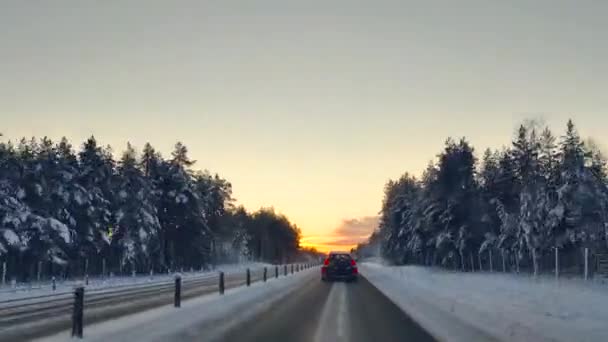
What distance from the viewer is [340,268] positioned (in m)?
37.2

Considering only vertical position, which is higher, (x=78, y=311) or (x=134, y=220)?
(x=134, y=220)

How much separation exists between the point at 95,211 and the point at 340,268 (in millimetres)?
26517

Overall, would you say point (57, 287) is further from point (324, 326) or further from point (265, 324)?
point (324, 326)

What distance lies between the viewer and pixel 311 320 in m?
14.6

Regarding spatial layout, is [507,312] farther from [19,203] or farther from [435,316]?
[19,203]

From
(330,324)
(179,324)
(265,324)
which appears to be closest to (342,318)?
(330,324)

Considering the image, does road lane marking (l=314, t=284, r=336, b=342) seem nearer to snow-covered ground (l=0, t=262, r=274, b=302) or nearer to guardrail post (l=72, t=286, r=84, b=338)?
guardrail post (l=72, t=286, r=84, b=338)

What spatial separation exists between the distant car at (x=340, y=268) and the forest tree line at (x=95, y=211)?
20202 mm

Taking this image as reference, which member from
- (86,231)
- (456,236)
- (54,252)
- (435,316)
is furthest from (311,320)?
(456,236)

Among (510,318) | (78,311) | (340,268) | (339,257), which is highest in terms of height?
(78,311)

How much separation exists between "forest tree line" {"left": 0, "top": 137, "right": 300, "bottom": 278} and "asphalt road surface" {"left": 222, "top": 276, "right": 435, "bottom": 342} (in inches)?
1165

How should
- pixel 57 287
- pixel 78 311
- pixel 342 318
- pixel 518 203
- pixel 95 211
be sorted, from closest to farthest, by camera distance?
1. pixel 78 311
2. pixel 342 318
3. pixel 57 287
4. pixel 95 211
5. pixel 518 203

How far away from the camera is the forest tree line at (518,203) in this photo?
52.6m

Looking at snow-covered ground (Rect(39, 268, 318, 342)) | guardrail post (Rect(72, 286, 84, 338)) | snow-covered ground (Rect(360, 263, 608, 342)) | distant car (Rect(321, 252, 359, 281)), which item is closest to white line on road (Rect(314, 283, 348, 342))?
snow-covered ground (Rect(360, 263, 608, 342))
